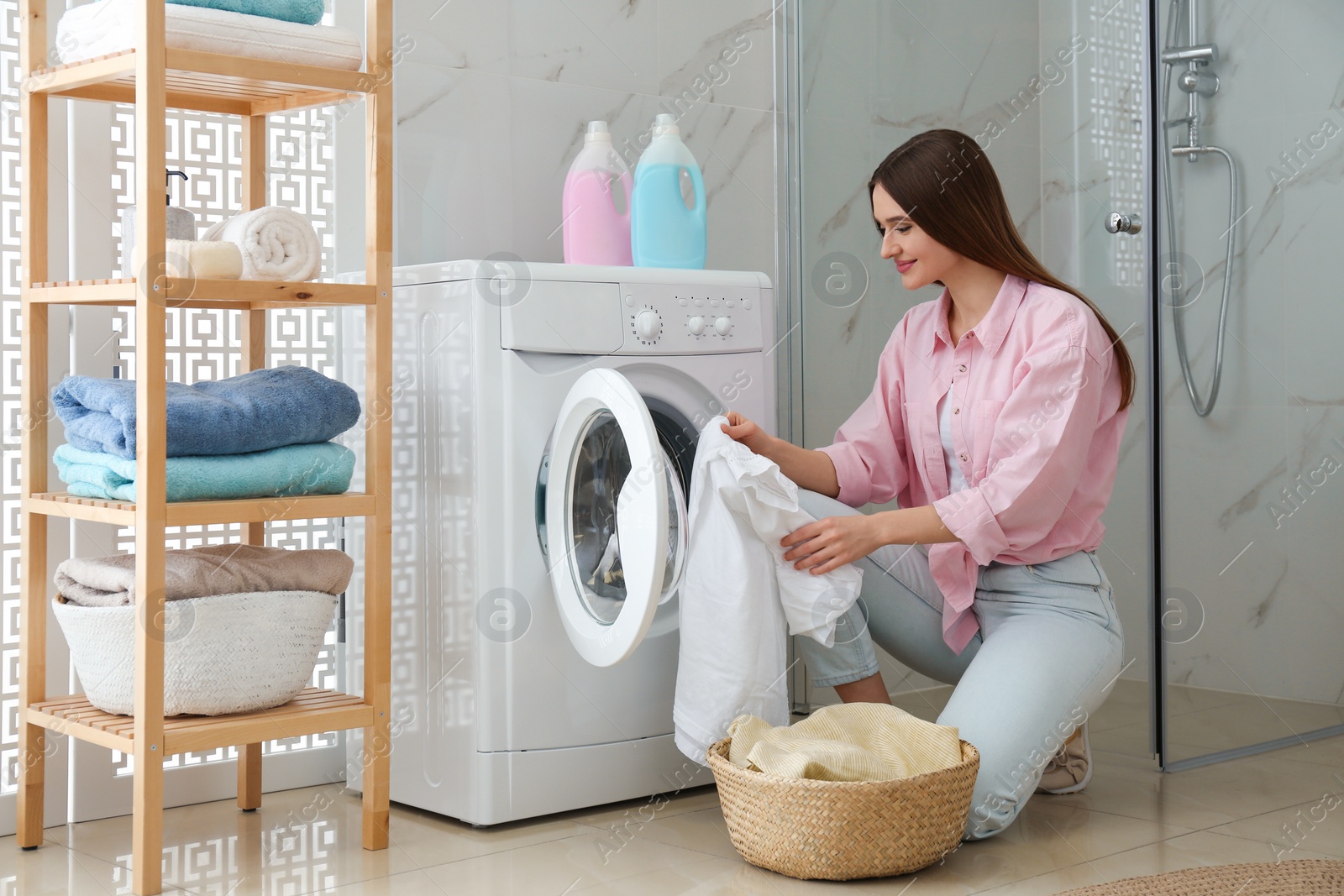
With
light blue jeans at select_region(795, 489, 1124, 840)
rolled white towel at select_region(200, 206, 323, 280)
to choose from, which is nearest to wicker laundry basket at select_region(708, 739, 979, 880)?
light blue jeans at select_region(795, 489, 1124, 840)

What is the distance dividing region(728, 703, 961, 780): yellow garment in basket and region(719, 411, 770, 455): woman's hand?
15.4 inches

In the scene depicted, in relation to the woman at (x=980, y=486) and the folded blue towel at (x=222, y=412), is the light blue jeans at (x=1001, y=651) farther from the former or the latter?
the folded blue towel at (x=222, y=412)

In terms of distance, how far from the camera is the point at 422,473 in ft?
6.26

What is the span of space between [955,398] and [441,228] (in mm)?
892

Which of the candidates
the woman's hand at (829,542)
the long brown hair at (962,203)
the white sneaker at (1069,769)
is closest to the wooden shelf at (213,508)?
the woman's hand at (829,542)

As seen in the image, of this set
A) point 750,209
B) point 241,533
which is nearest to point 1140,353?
point 750,209

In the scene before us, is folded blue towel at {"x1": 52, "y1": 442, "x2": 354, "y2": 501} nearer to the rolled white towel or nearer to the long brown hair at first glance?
the rolled white towel

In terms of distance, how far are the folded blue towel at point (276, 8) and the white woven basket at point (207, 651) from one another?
728 mm

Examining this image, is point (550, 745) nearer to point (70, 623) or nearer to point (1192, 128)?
point (70, 623)

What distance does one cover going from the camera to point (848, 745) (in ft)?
5.46

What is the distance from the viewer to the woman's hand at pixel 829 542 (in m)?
1.80

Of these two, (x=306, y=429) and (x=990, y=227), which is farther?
(x=990, y=227)

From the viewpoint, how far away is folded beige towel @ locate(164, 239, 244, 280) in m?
1.57

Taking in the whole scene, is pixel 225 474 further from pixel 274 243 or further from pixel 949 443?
pixel 949 443
